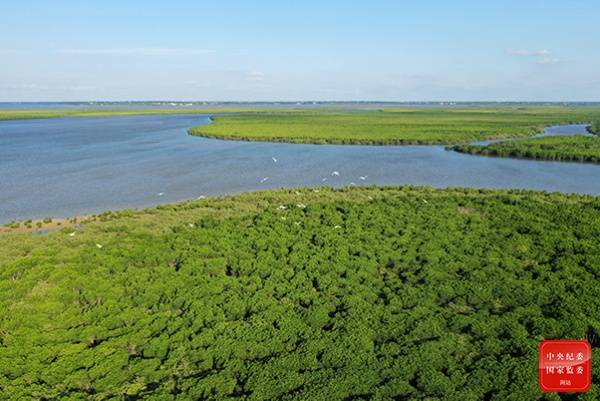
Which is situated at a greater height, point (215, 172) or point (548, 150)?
point (548, 150)

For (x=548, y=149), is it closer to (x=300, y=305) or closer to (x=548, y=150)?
(x=548, y=150)

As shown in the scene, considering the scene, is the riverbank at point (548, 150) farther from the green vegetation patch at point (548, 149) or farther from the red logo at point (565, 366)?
the red logo at point (565, 366)

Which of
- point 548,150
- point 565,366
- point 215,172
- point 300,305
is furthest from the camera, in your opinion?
point 548,150

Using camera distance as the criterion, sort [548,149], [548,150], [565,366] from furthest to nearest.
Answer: [548,149] < [548,150] < [565,366]

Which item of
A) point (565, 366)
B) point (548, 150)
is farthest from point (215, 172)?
point (548, 150)

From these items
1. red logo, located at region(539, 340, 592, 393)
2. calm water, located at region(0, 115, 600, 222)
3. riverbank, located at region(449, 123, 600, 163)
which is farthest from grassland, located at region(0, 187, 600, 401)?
riverbank, located at region(449, 123, 600, 163)

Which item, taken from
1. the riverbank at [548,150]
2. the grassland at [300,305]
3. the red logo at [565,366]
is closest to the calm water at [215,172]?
the riverbank at [548,150]

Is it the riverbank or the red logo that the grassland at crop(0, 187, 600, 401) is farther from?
the riverbank
